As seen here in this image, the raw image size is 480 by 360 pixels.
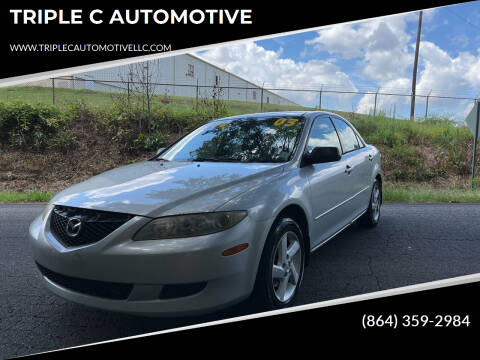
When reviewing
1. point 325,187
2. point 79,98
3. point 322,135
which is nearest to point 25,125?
point 79,98

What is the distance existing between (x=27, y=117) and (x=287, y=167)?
44.7 ft

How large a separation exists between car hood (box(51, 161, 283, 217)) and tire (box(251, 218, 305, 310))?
414 mm

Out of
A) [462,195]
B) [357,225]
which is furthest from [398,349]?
[462,195]

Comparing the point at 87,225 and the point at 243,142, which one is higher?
the point at 243,142

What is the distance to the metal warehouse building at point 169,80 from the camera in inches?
561

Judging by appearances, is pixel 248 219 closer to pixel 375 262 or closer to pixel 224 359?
pixel 224 359

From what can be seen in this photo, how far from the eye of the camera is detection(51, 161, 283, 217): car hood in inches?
97.2

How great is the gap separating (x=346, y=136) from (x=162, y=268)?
3.31 meters

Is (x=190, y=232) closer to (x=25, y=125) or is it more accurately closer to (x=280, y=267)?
(x=280, y=267)

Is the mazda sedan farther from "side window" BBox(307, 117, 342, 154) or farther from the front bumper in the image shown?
"side window" BBox(307, 117, 342, 154)

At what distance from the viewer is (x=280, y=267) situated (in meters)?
2.85

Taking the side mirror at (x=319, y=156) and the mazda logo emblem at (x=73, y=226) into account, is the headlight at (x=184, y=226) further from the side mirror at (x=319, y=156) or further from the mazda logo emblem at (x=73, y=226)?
the side mirror at (x=319, y=156)

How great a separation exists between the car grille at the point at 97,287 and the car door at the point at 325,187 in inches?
65.9

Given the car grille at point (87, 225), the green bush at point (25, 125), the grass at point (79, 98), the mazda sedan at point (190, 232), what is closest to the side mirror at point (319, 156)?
the mazda sedan at point (190, 232)
